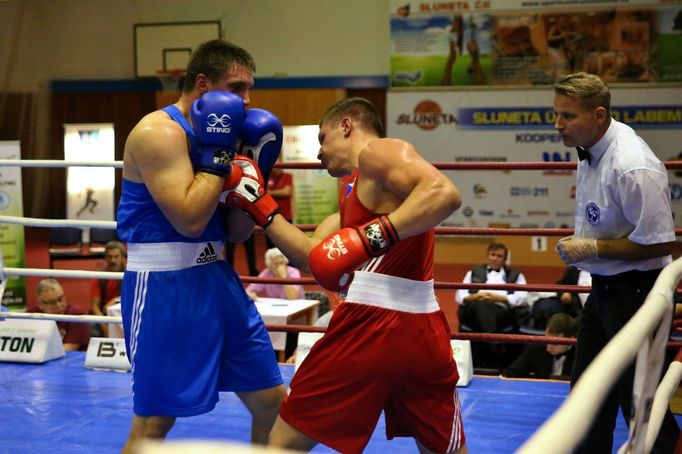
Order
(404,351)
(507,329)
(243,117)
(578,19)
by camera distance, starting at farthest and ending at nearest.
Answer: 1. (578,19)
2. (507,329)
3. (243,117)
4. (404,351)

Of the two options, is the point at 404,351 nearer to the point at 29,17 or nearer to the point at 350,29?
the point at 350,29

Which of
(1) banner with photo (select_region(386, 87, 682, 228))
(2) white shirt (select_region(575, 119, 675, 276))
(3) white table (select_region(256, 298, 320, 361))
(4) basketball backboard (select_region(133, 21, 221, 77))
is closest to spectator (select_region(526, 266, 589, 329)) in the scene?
(3) white table (select_region(256, 298, 320, 361))

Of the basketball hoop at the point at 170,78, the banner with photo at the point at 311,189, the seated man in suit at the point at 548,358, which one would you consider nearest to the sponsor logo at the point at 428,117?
the banner with photo at the point at 311,189

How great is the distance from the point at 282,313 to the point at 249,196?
2931 mm

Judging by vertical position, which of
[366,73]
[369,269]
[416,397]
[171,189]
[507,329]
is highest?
[366,73]

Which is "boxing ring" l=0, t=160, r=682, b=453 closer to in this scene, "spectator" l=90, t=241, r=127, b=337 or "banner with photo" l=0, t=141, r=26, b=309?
"spectator" l=90, t=241, r=127, b=337

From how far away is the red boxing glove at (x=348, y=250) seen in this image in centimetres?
209

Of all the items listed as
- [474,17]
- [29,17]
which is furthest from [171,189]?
[29,17]

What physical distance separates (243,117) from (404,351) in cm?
80

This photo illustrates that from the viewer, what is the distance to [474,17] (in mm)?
11594

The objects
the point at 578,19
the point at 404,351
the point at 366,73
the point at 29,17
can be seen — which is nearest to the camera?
the point at 404,351

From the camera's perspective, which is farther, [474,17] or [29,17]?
[29,17]

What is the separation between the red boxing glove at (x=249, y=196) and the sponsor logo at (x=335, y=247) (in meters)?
0.29

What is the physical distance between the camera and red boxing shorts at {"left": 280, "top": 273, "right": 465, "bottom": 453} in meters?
2.17
